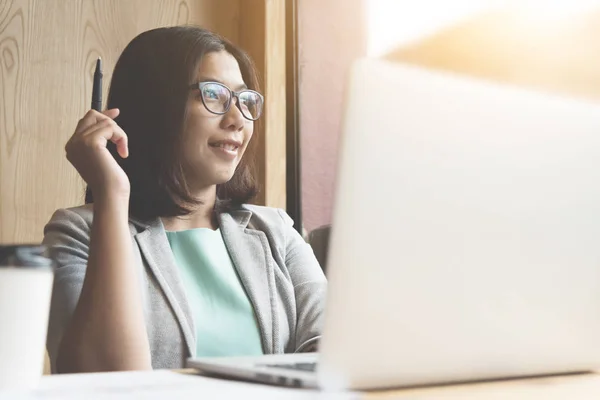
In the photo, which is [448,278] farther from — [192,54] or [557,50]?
[192,54]

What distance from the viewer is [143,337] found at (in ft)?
3.51

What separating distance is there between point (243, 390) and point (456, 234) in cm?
18

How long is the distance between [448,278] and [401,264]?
4 centimetres

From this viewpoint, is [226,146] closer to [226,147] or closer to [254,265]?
[226,147]

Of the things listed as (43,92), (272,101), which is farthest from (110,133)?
(272,101)

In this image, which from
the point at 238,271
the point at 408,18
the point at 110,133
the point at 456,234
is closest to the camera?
the point at 456,234

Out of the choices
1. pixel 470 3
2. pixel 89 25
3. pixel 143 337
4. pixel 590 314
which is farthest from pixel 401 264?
pixel 89 25

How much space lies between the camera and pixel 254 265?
138cm

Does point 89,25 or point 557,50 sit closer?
point 557,50

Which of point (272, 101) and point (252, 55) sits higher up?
point (252, 55)

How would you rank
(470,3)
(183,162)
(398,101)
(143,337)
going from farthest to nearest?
(470,3) < (183,162) < (143,337) < (398,101)

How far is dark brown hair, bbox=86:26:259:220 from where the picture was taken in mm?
1432

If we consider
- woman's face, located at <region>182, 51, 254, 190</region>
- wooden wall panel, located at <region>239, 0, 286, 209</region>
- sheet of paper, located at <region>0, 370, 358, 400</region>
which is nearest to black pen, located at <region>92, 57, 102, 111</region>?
woman's face, located at <region>182, 51, 254, 190</region>

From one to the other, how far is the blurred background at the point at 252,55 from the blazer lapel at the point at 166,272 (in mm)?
662
